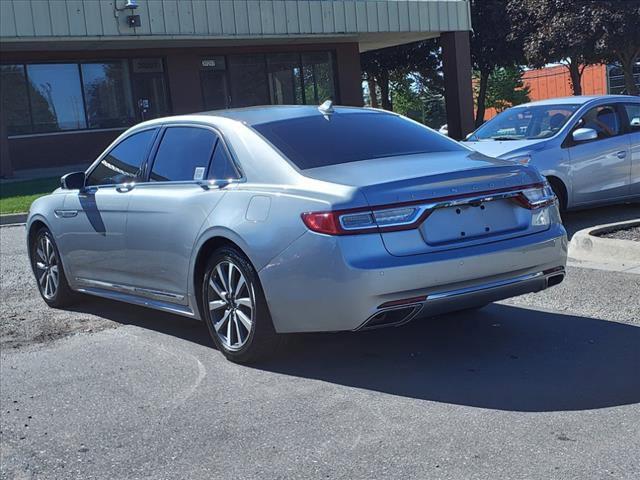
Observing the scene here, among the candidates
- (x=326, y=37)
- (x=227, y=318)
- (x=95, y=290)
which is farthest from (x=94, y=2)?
(x=227, y=318)

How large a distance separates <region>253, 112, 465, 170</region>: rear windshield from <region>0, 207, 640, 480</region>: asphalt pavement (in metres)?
1.29

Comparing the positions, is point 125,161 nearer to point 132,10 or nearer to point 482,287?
point 482,287

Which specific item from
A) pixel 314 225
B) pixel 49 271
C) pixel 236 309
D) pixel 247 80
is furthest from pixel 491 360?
pixel 247 80

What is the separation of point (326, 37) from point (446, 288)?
20.1m

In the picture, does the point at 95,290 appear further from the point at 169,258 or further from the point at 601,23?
the point at 601,23

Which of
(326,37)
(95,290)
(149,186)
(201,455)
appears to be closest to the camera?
(201,455)

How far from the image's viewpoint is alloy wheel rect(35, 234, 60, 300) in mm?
7453

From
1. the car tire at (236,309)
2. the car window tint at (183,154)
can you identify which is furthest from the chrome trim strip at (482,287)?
the car window tint at (183,154)

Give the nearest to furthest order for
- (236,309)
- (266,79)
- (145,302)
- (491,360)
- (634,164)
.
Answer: (491,360) < (236,309) < (145,302) < (634,164) < (266,79)

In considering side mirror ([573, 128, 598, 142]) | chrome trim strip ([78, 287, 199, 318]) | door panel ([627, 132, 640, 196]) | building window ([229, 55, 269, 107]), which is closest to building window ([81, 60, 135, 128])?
building window ([229, 55, 269, 107])

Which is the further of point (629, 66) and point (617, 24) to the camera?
point (629, 66)

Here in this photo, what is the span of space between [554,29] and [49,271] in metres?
27.2

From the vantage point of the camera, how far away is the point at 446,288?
476 cm

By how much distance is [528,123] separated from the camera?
10562 mm
